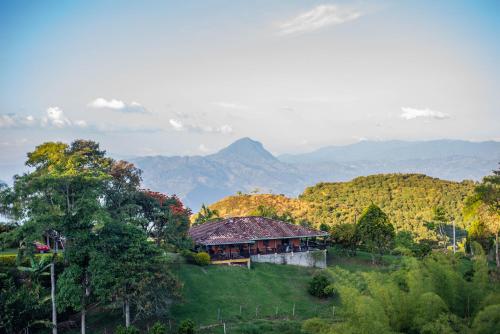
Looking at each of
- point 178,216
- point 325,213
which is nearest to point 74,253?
point 178,216

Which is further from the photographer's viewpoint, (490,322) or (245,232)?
(245,232)

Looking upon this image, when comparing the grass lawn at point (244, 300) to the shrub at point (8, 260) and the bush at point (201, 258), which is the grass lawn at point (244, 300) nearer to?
the bush at point (201, 258)

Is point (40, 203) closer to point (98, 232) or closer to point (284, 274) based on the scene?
point (98, 232)

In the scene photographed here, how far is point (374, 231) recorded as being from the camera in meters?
40.0

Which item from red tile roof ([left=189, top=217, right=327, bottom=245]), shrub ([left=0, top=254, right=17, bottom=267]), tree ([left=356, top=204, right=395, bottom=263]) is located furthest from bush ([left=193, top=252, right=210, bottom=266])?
tree ([left=356, top=204, right=395, bottom=263])

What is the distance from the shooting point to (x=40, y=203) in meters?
24.0

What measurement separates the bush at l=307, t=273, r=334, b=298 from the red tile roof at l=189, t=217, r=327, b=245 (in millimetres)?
6489

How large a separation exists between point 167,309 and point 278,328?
6.47 meters

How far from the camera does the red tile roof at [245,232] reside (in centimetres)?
3812

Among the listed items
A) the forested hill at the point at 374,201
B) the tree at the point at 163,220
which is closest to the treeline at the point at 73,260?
the tree at the point at 163,220

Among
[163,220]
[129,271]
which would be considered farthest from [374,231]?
[129,271]

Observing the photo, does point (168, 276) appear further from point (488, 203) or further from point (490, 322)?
point (488, 203)

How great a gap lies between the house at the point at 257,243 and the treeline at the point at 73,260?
10422 mm

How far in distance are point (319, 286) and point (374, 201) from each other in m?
47.9
